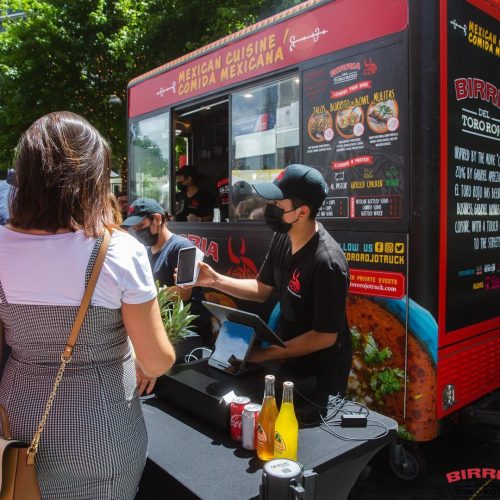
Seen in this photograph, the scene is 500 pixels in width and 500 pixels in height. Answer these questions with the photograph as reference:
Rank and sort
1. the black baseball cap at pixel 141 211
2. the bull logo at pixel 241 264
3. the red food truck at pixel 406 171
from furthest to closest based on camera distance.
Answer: the bull logo at pixel 241 264 < the black baseball cap at pixel 141 211 < the red food truck at pixel 406 171

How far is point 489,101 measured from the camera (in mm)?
3301

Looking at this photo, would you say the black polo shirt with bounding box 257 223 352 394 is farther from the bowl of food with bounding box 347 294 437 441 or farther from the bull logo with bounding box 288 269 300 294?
the bowl of food with bounding box 347 294 437 441

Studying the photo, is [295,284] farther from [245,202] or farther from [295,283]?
[245,202]

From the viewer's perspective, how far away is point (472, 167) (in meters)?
3.19

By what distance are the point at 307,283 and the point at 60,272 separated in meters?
1.41

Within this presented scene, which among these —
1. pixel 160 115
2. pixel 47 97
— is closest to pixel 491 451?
pixel 160 115

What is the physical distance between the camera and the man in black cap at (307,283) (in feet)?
7.79

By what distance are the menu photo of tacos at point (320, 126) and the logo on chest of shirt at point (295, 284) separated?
1.18 metres

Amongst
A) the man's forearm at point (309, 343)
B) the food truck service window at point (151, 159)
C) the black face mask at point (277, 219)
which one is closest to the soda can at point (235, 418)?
the man's forearm at point (309, 343)

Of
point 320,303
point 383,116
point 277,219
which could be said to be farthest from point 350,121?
point 320,303

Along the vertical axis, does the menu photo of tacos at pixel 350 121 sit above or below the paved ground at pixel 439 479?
above

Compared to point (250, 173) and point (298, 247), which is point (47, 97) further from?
point (298, 247)

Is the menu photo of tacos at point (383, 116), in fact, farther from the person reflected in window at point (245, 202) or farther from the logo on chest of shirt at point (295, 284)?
the person reflected in window at point (245, 202)

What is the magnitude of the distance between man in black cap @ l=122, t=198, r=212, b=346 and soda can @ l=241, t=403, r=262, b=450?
6.01 feet
